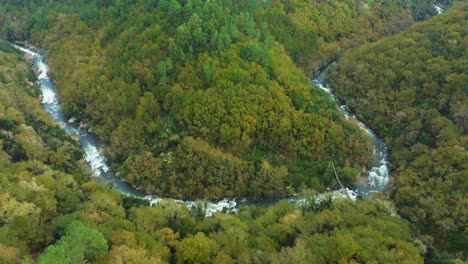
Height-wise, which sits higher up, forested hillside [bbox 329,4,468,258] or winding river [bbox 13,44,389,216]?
forested hillside [bbox 329,4,468,258]

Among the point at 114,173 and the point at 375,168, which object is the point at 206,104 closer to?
the point at 114,173

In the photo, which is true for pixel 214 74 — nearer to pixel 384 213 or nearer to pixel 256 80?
pixel 256 80

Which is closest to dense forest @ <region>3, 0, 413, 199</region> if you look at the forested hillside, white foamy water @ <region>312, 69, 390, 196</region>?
white foamy water @ <region>312, 69, 390, 196</region>

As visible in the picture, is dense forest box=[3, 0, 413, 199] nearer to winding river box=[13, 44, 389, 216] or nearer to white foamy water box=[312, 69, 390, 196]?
winding river box=[13, 44, 389, 216]

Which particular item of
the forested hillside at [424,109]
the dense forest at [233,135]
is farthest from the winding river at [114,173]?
the forested hillside at [424,109]

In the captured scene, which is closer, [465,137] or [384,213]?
[384,213]

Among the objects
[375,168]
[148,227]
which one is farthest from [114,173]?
[375,168]

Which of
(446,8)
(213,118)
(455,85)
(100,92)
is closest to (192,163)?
(213,118)

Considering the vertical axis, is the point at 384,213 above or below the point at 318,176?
Answer: above
